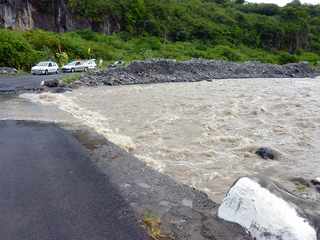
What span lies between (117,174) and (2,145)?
429 centimetres

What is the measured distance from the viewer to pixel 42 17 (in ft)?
219

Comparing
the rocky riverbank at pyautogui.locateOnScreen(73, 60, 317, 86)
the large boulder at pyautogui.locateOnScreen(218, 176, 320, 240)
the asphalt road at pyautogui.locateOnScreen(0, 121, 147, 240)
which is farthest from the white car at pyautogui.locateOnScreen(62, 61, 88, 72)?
the large boulder at pyautogui.locateOnScreen(218, 176, 320, 240)

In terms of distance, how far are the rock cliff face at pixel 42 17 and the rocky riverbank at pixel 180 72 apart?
81.3 ft

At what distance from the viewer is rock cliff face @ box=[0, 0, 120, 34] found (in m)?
58.5

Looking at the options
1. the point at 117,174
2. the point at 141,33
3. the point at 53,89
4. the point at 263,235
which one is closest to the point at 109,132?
the point at 117,174

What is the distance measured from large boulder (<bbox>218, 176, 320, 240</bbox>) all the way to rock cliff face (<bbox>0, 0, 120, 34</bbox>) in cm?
5612

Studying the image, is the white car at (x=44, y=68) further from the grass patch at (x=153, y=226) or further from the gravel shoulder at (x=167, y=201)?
the grass patch at (x=153, y=226)

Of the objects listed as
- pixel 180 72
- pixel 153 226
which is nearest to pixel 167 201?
pixel 153 226

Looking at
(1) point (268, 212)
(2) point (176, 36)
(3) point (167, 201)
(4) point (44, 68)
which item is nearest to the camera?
(1) point (268, 212)

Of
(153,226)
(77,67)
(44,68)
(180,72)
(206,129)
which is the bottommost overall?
(180,72)

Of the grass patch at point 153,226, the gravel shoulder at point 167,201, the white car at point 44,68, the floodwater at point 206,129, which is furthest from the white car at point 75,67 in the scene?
the grass patch at point 153,226

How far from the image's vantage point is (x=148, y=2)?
311ft

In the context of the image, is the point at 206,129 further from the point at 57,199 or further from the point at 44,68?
the point at 44,68

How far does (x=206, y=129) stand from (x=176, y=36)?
262ft
